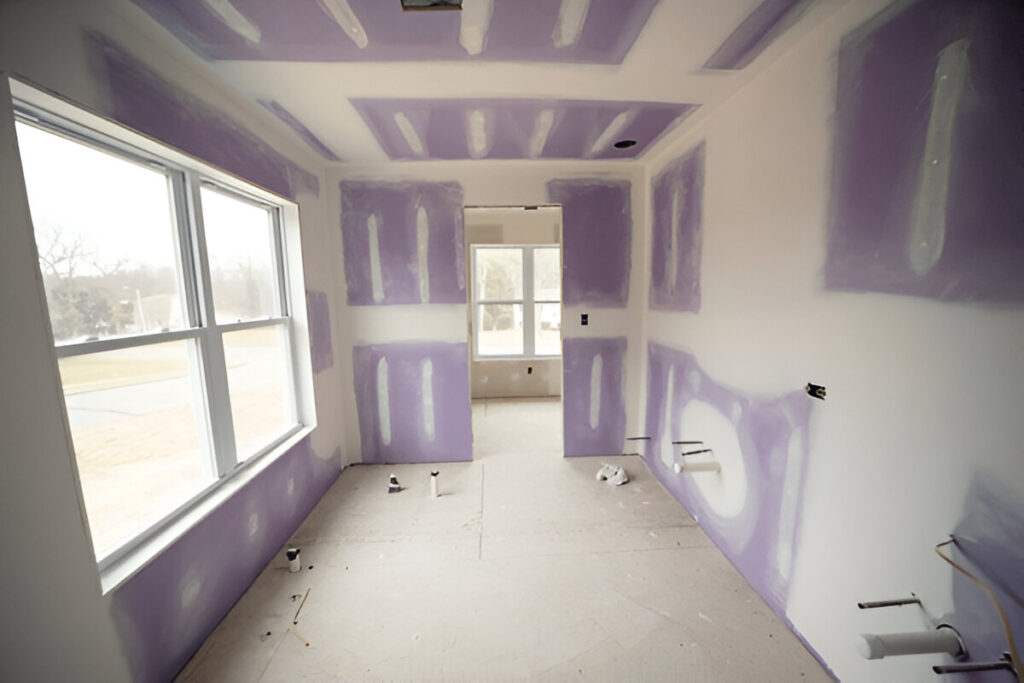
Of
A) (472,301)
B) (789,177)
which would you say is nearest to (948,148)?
(789,177)

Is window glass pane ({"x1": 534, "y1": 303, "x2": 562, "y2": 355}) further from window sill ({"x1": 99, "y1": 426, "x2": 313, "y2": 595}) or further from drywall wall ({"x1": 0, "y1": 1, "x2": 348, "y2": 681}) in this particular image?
drywall wall ({"x1": 0, "y1": 1, "x2": 348, "y2": 681})

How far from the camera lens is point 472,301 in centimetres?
489

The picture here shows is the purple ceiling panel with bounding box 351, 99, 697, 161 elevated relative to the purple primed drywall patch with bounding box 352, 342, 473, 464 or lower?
elevated

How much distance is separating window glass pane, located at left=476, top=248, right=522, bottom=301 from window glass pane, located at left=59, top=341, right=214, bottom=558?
353cm

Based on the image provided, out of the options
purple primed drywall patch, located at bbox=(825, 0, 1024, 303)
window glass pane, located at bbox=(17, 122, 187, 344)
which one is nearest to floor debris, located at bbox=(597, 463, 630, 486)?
purple primed drywall patch, located at bbox=(825, 0, 1024, 303)

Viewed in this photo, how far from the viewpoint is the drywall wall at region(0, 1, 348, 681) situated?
3.05 feet

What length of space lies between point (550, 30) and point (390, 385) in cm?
258

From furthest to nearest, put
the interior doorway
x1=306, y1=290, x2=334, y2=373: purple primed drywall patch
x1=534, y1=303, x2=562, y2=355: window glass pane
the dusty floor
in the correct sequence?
1. x1=534, y1=303, x2=562, y2=355: window glass pane
2. the interior doorway
3. x1=306, y1=290, x2=334, y2=373: purple primed drywall patch
4. the dusty floor

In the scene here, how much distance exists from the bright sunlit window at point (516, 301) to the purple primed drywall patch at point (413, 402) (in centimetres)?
196

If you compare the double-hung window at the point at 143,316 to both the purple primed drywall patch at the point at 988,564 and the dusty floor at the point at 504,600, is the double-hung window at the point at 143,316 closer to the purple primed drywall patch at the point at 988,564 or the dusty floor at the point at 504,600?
the dusty floor at the point at 504,600

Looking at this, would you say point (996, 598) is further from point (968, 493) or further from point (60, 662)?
point (60, 662)

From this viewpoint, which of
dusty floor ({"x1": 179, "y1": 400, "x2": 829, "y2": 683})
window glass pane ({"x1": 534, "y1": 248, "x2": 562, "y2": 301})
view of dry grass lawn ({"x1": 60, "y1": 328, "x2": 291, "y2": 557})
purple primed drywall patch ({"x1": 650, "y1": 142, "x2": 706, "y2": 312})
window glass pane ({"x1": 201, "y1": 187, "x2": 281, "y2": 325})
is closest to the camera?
view of dry grass lawn ({"x1": 60, "y1": 328, "x2": 291, "y2": 557})

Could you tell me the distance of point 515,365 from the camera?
5008 millimetres

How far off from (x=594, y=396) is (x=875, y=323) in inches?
82.2
